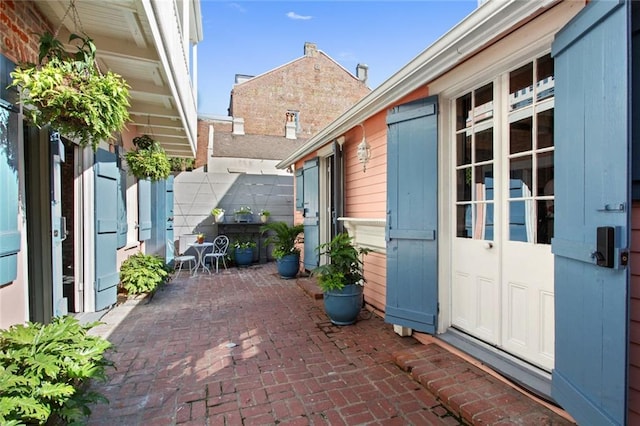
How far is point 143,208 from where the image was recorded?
5629 mm

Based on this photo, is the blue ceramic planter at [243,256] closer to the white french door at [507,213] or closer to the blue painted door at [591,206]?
the white french door at [507,213]

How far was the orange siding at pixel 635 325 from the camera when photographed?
1.52 metres

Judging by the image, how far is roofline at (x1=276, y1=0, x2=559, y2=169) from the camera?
1884 mm

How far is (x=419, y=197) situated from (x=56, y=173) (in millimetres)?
3179

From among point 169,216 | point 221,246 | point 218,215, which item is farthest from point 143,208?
point 221,246

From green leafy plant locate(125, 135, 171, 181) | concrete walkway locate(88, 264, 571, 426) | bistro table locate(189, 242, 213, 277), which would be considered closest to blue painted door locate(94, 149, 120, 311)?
green leafy plant locate(125, 135, 171, 181)

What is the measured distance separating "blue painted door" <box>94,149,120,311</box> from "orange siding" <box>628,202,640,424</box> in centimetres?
473

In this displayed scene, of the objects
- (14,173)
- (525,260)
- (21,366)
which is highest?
(14,173)

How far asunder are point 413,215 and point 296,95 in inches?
623

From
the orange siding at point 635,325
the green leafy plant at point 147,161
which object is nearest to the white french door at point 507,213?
the orange siding at point 635,325

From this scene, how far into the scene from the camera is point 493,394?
2.08m

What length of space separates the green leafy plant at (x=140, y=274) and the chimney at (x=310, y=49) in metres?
15.5

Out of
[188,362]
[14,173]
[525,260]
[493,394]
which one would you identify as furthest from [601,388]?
[14,173]

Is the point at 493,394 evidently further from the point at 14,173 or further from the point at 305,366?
the point at 14,173
